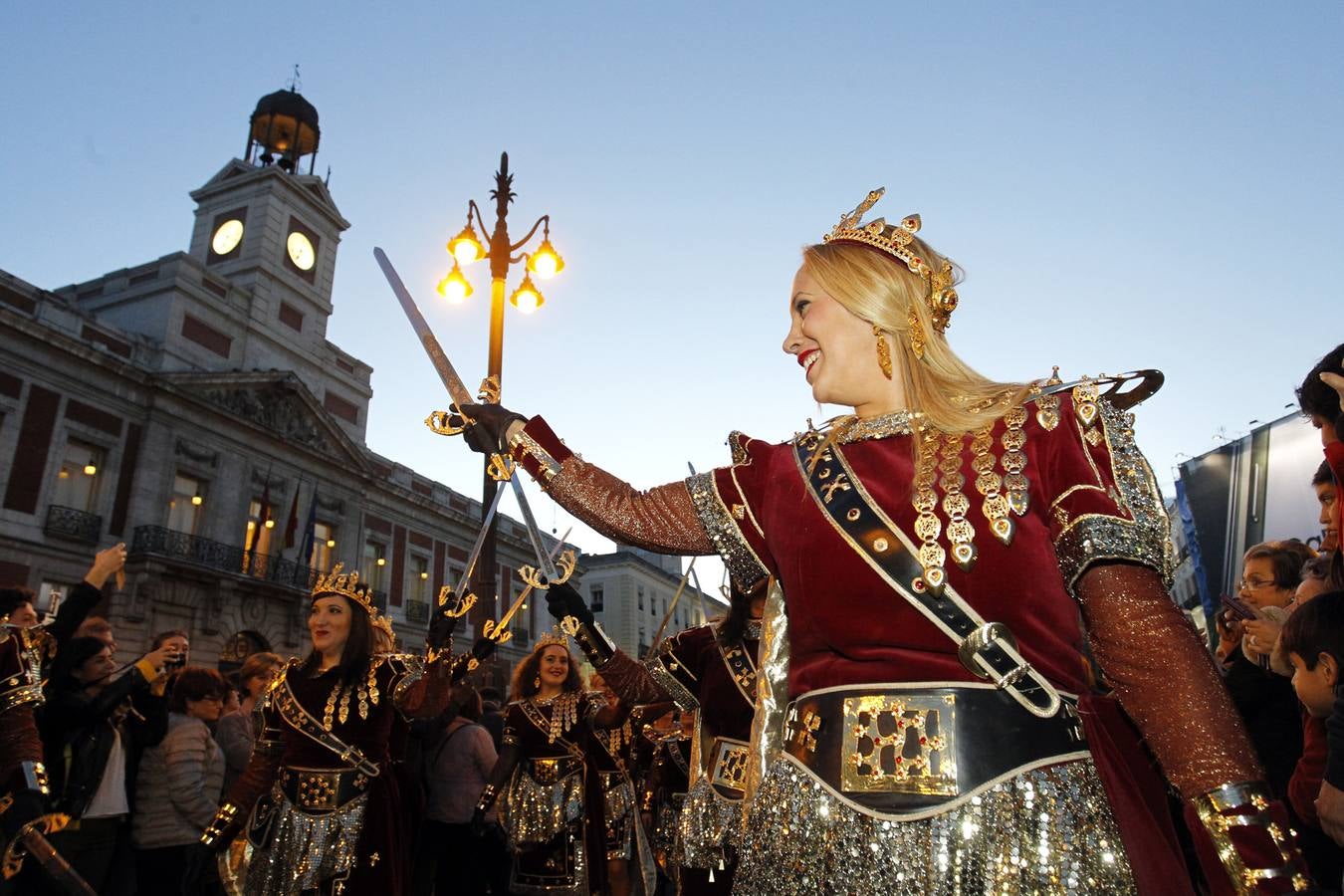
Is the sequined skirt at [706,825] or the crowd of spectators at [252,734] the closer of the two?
the sequined skirt at [706,825]

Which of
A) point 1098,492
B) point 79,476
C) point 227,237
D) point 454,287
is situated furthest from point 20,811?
point 227,237

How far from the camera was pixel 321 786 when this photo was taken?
4.67 m

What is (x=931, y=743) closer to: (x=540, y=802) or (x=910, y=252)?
(x=910, y=252)

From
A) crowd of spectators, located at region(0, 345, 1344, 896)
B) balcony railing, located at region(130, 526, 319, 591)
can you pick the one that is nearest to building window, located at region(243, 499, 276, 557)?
balcony railing, located at region(130, 526, 319, 591)

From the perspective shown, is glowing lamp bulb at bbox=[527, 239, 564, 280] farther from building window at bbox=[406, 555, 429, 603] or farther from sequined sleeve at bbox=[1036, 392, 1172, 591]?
building window at bbox=[406, 555, 429, 603]

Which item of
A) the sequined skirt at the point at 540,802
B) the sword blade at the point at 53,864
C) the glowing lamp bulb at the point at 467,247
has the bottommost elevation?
the sword blade at the point at 53,864

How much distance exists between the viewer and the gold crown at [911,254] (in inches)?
76.0

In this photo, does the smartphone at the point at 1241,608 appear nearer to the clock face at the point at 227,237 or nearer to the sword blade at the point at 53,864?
the sword blade at the point at 53,864

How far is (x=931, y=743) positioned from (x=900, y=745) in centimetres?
5

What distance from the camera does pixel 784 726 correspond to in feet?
5.77

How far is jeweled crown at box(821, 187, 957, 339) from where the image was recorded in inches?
76.0

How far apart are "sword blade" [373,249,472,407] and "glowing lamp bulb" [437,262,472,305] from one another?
21.7ft

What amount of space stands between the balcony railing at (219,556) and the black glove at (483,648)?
56.0ft

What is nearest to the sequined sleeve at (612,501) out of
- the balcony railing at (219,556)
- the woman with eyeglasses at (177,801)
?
the woman with eyeglasses at (177,801)
